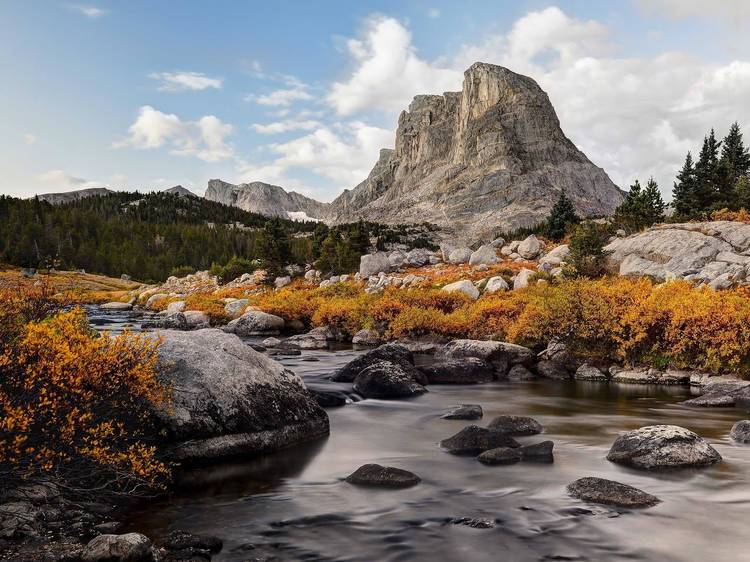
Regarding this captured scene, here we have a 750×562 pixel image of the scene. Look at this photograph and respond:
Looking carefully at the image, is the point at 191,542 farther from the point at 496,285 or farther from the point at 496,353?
the point at 496,285

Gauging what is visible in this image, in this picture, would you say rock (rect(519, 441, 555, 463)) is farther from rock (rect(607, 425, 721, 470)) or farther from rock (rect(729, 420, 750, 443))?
rock (rect(729, 420, 750, 443))

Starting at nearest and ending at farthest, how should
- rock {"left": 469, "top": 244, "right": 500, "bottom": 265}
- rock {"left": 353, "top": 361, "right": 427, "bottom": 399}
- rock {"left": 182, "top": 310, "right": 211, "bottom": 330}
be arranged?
rock {"left": 353, "top": 361, "right": 427, "bottom": 399} → rock {"left": 182, "top": 310, "right": 211, "bottom": 330} → rock {"left": 469, "top": 244, "right": 500, "bottom": 265}

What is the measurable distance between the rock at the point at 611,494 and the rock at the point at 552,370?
12.5m

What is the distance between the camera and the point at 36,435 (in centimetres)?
752

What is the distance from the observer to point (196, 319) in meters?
42.3

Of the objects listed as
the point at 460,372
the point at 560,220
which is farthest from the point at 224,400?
the point at 560,220

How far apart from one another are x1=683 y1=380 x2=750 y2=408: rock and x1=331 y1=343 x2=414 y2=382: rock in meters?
9.32

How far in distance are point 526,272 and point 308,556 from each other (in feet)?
112

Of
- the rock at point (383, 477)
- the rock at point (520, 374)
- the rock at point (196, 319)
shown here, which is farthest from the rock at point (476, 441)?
the rock at point (196, 319)

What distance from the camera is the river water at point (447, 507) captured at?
724 centimetres

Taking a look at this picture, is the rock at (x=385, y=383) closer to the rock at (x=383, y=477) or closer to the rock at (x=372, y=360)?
the rock at (x=372, y=360)

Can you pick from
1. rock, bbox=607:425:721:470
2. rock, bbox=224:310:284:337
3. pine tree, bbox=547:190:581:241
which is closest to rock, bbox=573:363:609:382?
rock, bbox=607:425:721:470

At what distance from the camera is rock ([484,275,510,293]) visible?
→ 3672cm

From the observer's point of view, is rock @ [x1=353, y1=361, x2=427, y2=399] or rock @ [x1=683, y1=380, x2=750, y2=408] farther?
rock @ [x1=353, y1=361, x2=427, y2=399]
